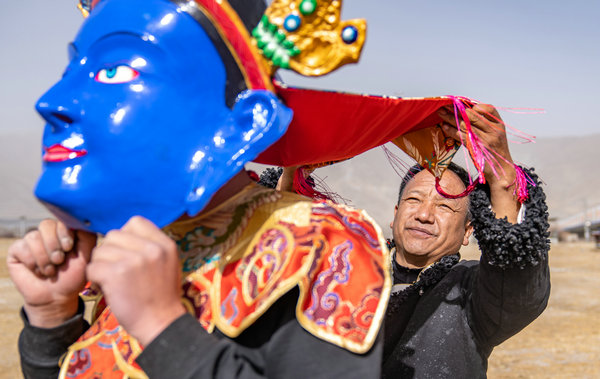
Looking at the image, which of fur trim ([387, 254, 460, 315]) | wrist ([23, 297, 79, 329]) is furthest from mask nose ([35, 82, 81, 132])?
fur trim ([387, 254, 460, 315])

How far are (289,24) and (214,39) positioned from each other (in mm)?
172

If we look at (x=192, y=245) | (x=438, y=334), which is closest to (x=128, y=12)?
(x=192, y=245)

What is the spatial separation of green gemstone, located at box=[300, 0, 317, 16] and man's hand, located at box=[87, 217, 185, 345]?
0.59 m

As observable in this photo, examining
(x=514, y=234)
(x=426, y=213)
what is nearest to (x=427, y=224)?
(x=426, y=213)

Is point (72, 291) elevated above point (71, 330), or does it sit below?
above

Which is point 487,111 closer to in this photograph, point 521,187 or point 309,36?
point 521,187

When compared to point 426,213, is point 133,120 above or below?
above

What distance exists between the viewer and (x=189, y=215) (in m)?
1.34

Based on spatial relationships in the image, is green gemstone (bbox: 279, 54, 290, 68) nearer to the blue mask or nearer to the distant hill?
the blue mask

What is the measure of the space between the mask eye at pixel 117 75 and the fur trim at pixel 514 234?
1.20 metres

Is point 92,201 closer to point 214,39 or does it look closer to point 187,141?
point 187,141

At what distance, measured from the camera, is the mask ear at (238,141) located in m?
1.28

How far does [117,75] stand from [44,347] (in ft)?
2.38

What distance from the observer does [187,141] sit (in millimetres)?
1310
